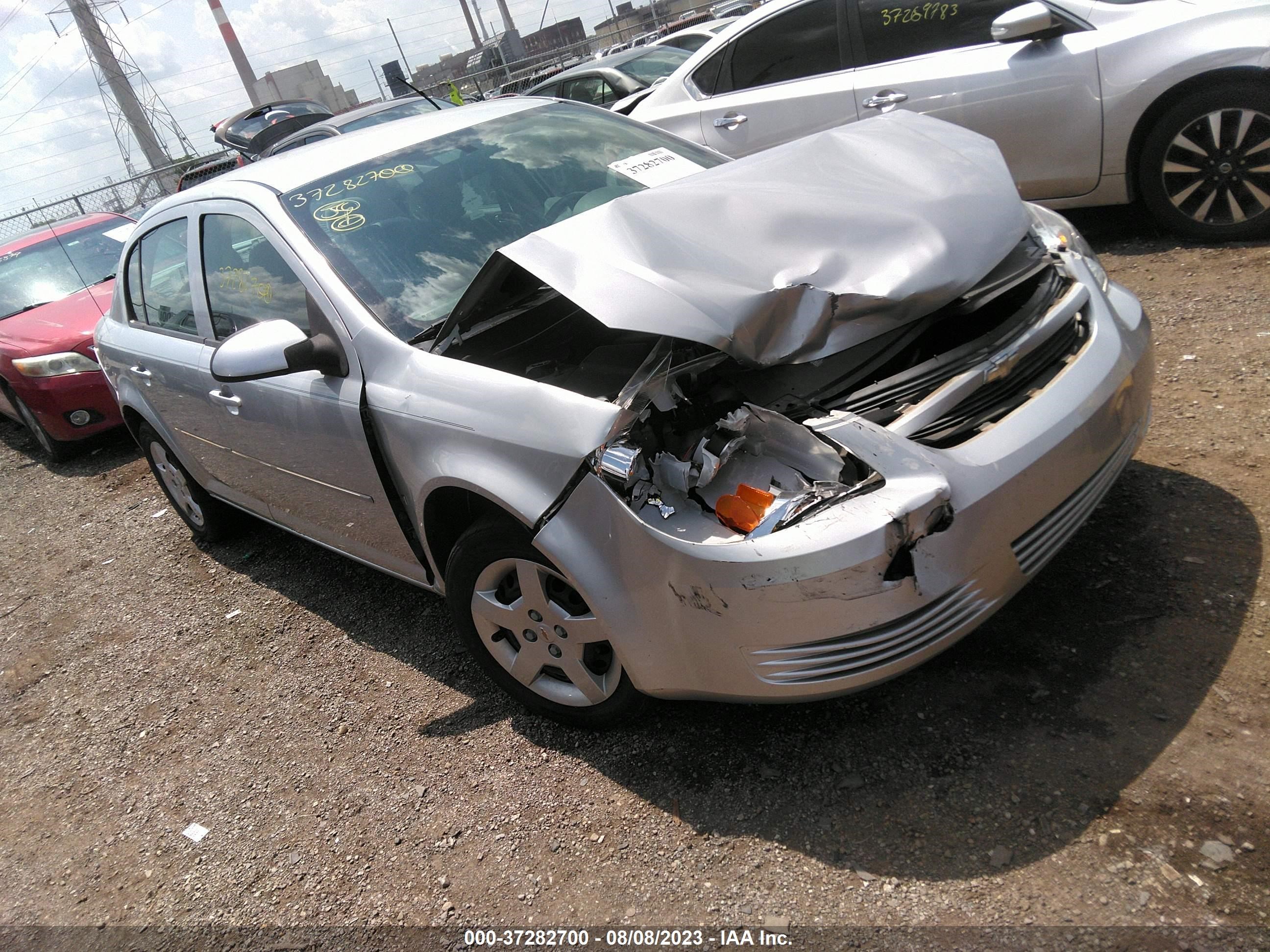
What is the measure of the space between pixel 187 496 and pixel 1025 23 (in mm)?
4814

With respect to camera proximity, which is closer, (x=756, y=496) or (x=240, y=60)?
(x=756, y=496)

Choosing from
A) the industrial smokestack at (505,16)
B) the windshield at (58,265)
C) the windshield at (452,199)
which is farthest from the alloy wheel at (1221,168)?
the industrial smokestack at (505,16)

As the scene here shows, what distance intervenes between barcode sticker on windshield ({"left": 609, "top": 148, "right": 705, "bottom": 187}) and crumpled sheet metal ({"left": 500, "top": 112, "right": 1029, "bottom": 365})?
0.53 m

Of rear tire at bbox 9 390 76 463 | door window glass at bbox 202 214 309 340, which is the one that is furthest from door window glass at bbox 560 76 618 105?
door window glass at bbox 202 214 309 340

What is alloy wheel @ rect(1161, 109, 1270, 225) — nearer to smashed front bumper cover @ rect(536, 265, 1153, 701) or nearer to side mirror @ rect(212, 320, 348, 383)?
smashed front bumper cover @ rect(536, 265, 1153, 701)

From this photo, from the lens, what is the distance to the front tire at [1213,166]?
4254mm

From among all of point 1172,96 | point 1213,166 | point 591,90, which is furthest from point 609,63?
point 1213,166

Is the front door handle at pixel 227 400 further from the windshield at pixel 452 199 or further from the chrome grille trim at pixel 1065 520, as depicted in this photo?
the chrome grille trim at pixel 1065 520

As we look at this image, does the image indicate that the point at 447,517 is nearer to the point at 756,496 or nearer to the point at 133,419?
the point at 756,496

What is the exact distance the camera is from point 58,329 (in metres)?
7.14

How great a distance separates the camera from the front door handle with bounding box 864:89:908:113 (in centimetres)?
512

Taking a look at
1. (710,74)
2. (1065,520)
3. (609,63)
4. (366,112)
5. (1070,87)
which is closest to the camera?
(1065,520)

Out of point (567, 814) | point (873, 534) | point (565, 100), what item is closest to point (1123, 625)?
point (873, 534)

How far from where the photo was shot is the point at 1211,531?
2.82 m
